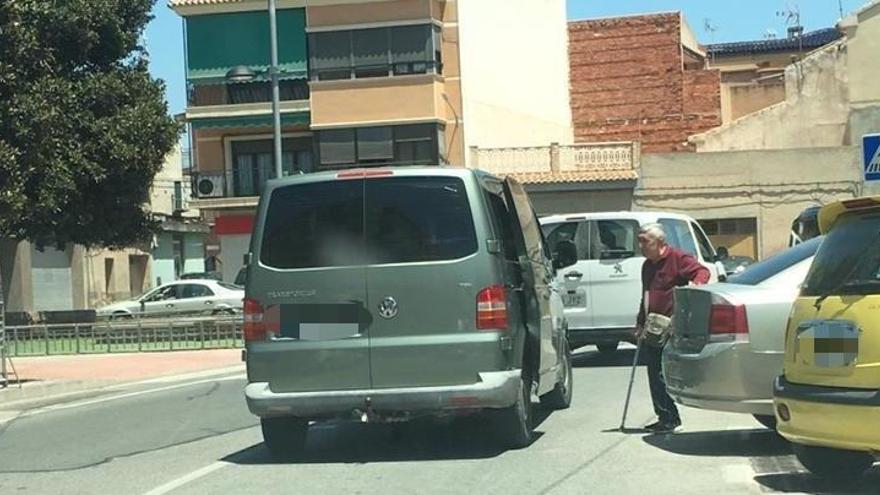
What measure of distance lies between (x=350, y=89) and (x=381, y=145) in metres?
2.12

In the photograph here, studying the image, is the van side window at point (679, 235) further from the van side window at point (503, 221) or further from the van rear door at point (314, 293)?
the van rear door at point (314, 293)

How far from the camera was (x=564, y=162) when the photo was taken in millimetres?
39188

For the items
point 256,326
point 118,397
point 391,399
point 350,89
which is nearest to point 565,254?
point 391,399

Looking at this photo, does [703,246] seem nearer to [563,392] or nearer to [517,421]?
[563,392]

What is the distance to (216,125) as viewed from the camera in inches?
1607

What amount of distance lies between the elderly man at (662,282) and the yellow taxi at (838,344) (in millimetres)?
2509

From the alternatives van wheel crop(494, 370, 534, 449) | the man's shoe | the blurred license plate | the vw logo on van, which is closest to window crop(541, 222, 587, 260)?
the blurred license plate

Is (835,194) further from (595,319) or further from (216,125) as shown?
(595,319)

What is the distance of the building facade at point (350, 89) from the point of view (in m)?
38.0

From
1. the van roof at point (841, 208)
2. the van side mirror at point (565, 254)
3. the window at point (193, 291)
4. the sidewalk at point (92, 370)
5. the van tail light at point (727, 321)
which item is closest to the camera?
the van roof at point (841, 208)

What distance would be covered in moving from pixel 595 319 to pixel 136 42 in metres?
17.2

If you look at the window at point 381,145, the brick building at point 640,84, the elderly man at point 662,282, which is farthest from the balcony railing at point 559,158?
the elderly man at point 662,282

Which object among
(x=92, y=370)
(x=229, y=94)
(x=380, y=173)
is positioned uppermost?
(x=229, y=94)

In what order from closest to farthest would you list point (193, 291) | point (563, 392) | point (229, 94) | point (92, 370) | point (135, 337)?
point (563, 392), point (92, 370), point (135, 337), point (193, 291), point (229, 94)
